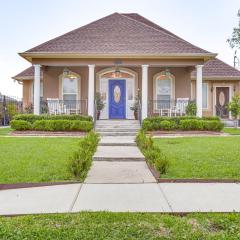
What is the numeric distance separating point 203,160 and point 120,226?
4.78m

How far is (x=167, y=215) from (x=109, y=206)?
85cm

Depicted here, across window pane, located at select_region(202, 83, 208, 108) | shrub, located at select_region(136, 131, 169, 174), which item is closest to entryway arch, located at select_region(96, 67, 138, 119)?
window pane, located at select_region(202, 83, 208, 108)

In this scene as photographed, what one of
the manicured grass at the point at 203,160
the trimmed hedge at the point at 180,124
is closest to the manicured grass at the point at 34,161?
the manicured grass at the point at 203,160

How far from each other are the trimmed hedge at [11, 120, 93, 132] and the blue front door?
3972mm

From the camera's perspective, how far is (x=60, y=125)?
15.5 metres

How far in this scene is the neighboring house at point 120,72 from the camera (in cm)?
1722

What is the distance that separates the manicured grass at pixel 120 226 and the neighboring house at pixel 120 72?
12.8 meters

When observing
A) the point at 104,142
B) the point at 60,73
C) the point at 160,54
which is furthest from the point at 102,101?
the point at 104,142

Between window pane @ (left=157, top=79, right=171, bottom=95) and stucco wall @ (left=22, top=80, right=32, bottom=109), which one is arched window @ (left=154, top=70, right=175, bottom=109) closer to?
window pane @ (left=157, top=79, right=171, bottom=95)

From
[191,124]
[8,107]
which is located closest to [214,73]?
[191,124]

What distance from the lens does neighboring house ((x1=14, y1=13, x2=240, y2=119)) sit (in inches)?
678

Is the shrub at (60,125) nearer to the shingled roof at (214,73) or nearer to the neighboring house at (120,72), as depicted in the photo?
the neighboring house at (120,72)

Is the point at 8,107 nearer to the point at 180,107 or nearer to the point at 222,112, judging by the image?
the point at 180,107

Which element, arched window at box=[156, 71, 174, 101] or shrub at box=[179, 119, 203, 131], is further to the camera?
arched window at box=[156, 71, 174, 101]
